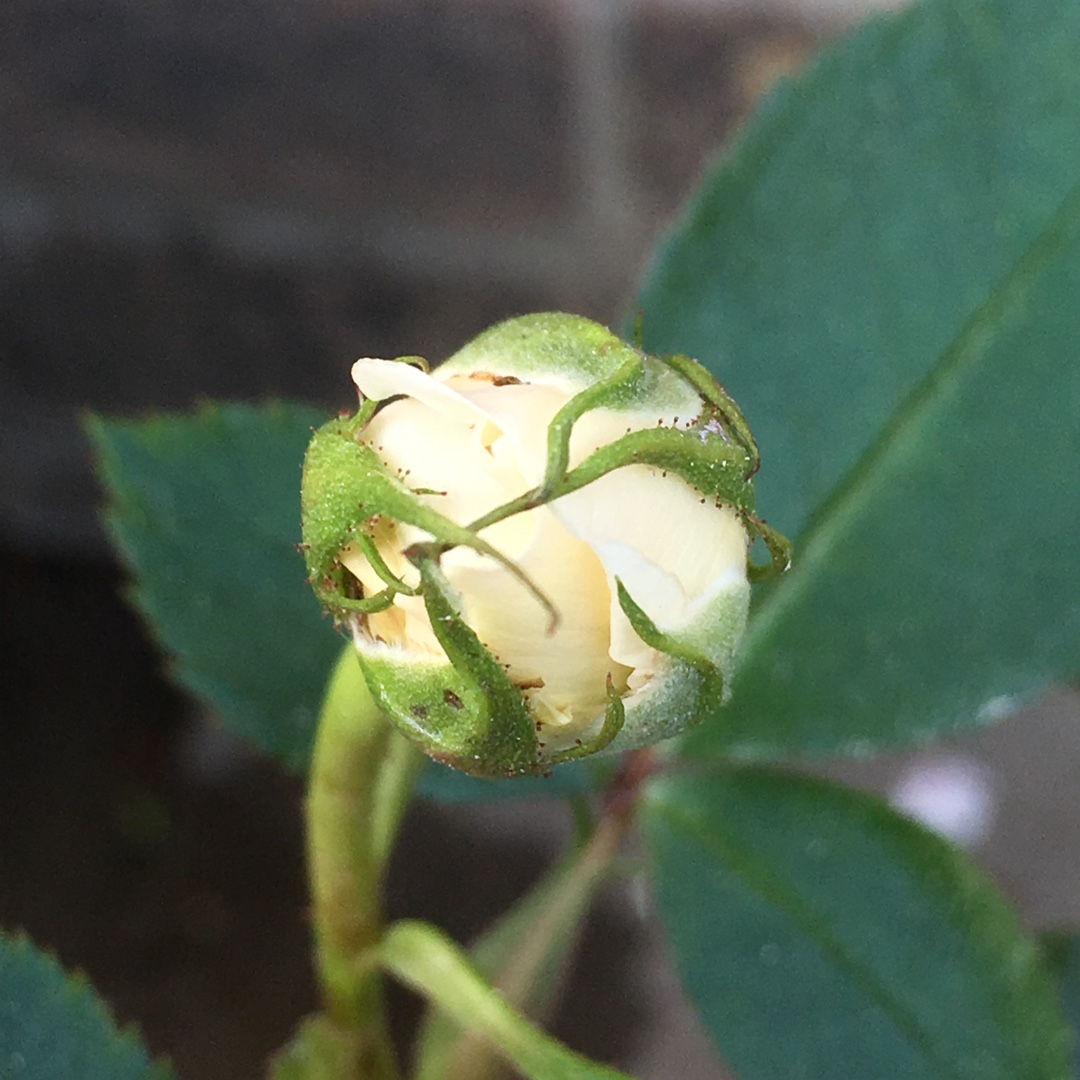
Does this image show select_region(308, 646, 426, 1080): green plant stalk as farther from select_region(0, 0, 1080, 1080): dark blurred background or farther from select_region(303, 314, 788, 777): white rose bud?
select_region(0, 0, 1080, 1080): dark blurred background

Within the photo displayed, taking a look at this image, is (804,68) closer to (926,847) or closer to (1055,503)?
(1055,503)

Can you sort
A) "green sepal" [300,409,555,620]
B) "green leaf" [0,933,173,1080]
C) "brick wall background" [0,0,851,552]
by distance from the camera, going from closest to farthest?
"green sepal" [300,409,555,620], "green leaf" [0,933,173,1080], "brick wall background" [0,0,851,552]

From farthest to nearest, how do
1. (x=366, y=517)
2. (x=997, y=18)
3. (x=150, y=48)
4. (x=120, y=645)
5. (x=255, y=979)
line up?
(x=120, y=645) < (x=255, y=979) < (x=150, y=48) < (x=997, y=18) < (x=366, y=517)

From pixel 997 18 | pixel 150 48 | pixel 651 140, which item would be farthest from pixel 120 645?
pixel 997 18

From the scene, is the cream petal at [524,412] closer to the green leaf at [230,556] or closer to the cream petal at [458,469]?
the cream petal at [458,469]

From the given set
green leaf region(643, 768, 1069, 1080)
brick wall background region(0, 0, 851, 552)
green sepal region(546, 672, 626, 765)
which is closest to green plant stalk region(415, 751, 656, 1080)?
green leaf region(643, 768, 1069, 1080)
